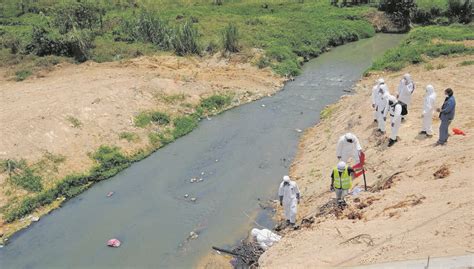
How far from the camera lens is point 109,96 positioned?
23.7 meters

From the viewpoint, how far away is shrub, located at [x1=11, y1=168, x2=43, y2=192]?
58.7 ft

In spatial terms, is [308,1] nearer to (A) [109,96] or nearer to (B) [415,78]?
(B) [415,78]

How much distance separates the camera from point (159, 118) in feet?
76.9

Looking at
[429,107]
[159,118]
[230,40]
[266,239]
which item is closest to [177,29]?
[230,40]

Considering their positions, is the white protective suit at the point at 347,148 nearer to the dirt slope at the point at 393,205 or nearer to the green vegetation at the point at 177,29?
the dirt slope at the point at 393,205

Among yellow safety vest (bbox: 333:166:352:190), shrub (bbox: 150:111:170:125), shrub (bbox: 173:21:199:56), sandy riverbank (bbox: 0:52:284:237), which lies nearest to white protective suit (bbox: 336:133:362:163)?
yellow safety vest (bbox: 333:166:352:190)

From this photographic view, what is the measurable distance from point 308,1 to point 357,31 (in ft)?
32.1

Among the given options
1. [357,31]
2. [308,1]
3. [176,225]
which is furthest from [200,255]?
[308,1]

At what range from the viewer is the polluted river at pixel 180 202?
14914mm

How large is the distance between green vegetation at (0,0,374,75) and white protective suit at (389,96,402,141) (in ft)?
50.1

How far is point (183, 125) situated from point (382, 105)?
34.7ft

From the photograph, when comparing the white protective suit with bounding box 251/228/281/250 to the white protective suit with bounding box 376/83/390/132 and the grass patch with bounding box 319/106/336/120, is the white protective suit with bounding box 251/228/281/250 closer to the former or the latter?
the white protective suit with bounding box 376/83/390/132

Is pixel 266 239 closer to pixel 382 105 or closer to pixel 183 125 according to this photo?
pixel 382 105

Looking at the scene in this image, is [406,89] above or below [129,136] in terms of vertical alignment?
above
